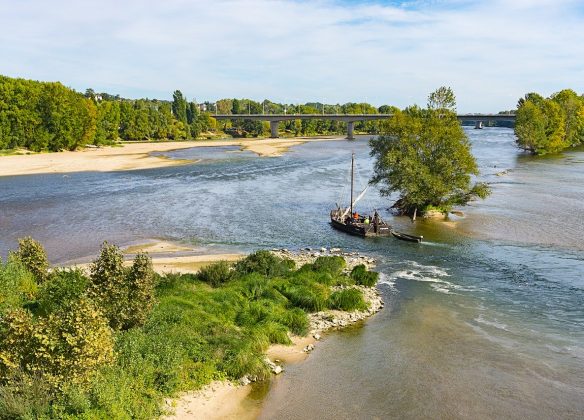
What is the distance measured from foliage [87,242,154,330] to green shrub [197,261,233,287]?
872 centimetres

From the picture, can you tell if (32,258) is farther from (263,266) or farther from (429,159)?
(429,159)

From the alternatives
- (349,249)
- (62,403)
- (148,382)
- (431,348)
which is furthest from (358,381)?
(349,249)

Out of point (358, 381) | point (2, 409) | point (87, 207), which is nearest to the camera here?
point (2, 409)

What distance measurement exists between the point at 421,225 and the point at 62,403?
46.2 meters

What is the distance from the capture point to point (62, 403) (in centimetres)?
1697

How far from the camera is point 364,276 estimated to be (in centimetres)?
3631

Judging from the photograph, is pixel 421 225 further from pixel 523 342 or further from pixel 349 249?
pixel 523 342

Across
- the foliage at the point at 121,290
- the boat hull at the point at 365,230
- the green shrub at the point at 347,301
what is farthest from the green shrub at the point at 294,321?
the boat hull at the point at 365,230

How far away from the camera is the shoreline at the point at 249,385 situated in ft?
64.6

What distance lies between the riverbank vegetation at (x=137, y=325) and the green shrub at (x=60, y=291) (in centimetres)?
7

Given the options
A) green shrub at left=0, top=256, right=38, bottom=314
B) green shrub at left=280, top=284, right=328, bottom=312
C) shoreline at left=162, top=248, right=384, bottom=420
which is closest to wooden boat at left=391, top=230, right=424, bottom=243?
shoreline at left=162, top=248, right=384, bottom=420

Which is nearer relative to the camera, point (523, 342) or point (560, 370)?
point (560, 370)

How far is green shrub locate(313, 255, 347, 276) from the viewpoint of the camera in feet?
120

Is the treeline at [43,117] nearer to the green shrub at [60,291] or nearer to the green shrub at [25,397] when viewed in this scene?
the green shrub at [60,291]
